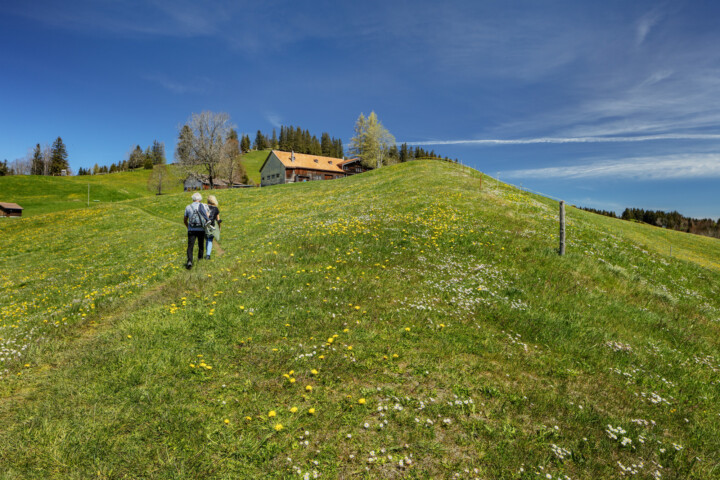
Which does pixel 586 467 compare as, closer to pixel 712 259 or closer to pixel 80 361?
pixel 80 361

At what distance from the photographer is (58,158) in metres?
129

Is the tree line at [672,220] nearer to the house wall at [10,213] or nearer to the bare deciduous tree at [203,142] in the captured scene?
the bare deciduous tree at [203,142]

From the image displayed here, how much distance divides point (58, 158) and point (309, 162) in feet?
384

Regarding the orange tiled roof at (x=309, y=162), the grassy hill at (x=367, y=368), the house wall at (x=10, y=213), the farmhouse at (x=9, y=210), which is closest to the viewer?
the grassy hill at (x=367, y=368)

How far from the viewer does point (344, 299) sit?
9617 mm

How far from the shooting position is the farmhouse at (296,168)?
90750 mm

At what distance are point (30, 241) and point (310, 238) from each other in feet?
106

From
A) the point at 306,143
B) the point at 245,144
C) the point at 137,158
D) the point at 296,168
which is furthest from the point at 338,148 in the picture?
the point at 137,158

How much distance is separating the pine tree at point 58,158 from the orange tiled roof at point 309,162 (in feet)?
345

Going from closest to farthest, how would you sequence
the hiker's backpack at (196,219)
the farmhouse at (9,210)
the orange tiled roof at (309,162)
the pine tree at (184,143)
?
the hiker's backpack at (196,219)
the farmhouse at (9,210)
the pine tree at (184,143)
the orange tiled roof at (309,162)

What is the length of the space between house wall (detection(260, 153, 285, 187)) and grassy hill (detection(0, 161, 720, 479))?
263ft

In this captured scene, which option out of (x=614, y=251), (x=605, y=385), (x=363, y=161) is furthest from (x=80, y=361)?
(x=363, y=161)

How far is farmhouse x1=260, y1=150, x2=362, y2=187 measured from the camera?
9075cm

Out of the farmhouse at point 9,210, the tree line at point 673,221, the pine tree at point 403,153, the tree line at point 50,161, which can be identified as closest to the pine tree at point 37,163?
the tree line at point 50,161
